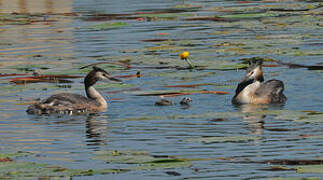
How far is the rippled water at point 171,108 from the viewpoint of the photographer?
1022 cm

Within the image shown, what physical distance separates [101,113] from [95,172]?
18.2 ft

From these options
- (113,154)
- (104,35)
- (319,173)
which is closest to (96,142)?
(113,154)

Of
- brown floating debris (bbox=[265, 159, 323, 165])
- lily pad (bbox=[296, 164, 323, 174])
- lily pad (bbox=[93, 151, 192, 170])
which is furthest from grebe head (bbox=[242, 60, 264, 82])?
lily pad (bbox=[296, 164, 323, 174])

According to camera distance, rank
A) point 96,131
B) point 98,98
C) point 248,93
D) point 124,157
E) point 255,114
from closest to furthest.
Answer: point 124,157 < point 96,131 < point 255,114 < point 98,98 < point 248,93

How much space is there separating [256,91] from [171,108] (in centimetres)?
Result: 190

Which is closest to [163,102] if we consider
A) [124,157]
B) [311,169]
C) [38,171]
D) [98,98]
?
[98,98]

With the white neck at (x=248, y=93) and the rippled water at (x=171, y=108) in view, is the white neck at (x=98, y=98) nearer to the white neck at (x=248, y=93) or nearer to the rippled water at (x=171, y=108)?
the rippled water at (x=171, y=108)

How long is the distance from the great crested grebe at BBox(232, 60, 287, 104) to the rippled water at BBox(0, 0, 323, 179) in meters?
0.26

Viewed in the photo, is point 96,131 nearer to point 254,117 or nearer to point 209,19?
point 254,117

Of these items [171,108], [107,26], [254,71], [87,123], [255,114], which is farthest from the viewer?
[107,26]

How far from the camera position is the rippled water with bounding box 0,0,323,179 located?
10.2 metres

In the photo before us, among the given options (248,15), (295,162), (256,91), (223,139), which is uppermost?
(248,15)

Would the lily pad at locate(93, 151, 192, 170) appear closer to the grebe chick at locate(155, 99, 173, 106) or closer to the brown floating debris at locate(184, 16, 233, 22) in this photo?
the grebe chick at locate(155, 99, 173, 106)

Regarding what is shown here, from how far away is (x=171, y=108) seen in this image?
47.6ft
